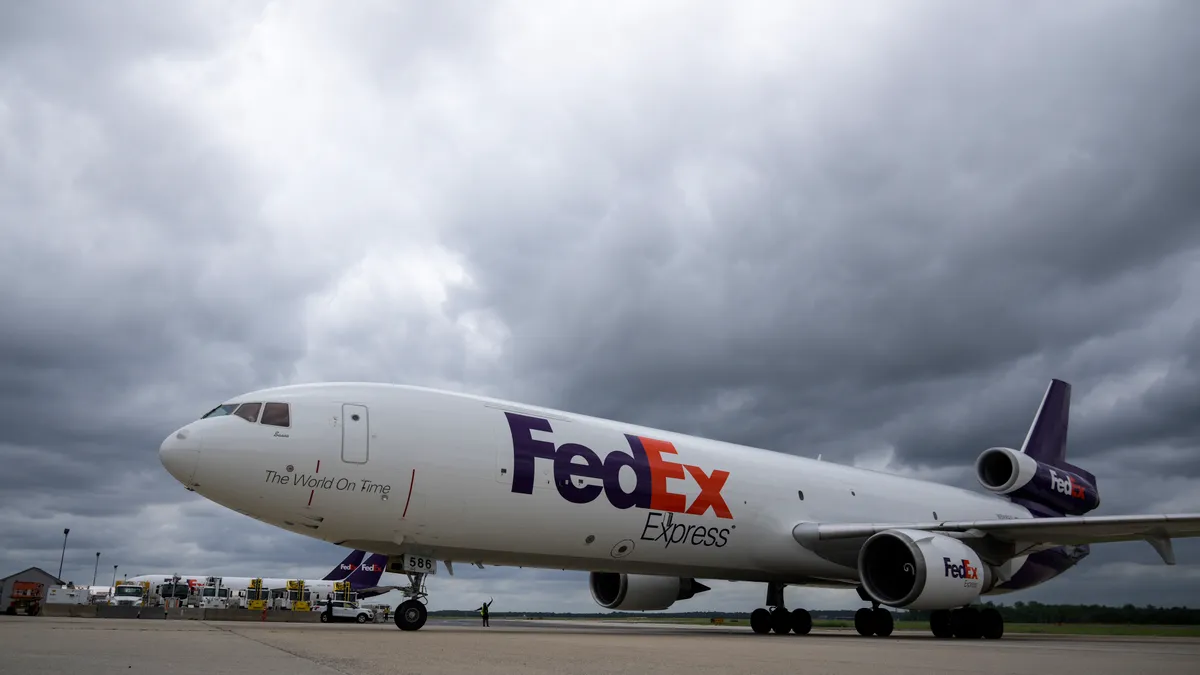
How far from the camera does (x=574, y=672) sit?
19.1 feet

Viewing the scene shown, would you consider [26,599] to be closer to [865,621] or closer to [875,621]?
[865,621]

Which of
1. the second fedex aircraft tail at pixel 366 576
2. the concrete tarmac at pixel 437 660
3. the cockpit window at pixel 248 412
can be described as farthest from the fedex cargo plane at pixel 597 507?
the second fedex aircraft tail at pixel 366 576

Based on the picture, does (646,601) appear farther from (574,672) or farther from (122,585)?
(122,585)

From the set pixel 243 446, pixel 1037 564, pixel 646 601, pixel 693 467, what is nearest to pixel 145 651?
pixel 243 446

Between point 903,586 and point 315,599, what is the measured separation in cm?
3382

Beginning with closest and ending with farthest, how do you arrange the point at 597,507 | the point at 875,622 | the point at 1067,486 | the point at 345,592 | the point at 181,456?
the point at 181,456 → the point at 597,507 → the point at 875,622 → the point at 1067,486 → the point at 345,592

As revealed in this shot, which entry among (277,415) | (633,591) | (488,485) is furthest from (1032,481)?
(277,415)

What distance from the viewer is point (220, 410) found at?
12258 millimetres

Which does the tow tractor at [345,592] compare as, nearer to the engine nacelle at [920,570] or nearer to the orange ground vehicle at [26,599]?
the orange ground vehicle at [26,599]

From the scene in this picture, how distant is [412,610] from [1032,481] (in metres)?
18.9

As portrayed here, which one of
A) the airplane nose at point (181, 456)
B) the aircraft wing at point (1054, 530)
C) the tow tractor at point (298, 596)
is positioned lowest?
the tow tractor at point (298, 596)

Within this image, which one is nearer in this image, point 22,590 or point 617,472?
point 617,472

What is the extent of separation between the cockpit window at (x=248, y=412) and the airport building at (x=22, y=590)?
91.4 ft

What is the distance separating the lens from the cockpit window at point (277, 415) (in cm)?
1209
